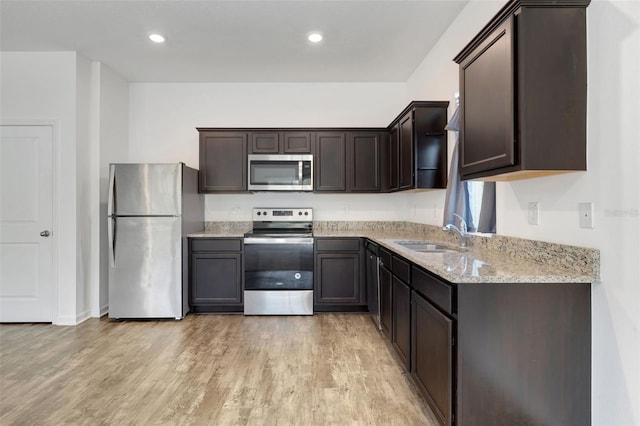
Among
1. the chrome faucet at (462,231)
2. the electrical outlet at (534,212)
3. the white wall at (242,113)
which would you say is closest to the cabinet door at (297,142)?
the white wall at (242,113)

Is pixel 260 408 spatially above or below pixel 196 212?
below

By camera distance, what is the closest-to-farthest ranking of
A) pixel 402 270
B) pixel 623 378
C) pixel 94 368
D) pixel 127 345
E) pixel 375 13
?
pixel 623 378
pixel 402 270
pixel 94 368
pixel 375 13
pixel 127 345

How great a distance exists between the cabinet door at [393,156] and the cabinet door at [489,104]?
1615 millimetres

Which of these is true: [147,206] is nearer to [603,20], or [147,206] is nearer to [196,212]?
[196,212]

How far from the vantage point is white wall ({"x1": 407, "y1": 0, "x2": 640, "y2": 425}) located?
1432 millimetres

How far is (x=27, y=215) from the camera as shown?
3.73 meters

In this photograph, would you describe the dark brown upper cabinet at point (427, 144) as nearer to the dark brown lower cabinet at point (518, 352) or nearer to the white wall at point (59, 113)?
the dark brown lower cabinet at point (518, 352)

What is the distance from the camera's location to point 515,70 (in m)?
1.65

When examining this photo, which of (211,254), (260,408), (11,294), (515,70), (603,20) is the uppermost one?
(603,20)

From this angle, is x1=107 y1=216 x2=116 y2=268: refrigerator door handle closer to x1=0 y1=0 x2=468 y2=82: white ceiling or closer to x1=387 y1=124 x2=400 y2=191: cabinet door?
x1=0 y1=0 x2=468 y2=82: white ceiling

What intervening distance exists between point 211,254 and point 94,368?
160cm

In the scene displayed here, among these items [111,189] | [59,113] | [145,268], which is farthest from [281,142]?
[59,113]

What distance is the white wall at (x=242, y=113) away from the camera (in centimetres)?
465

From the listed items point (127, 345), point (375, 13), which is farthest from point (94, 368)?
point (375, 13)
